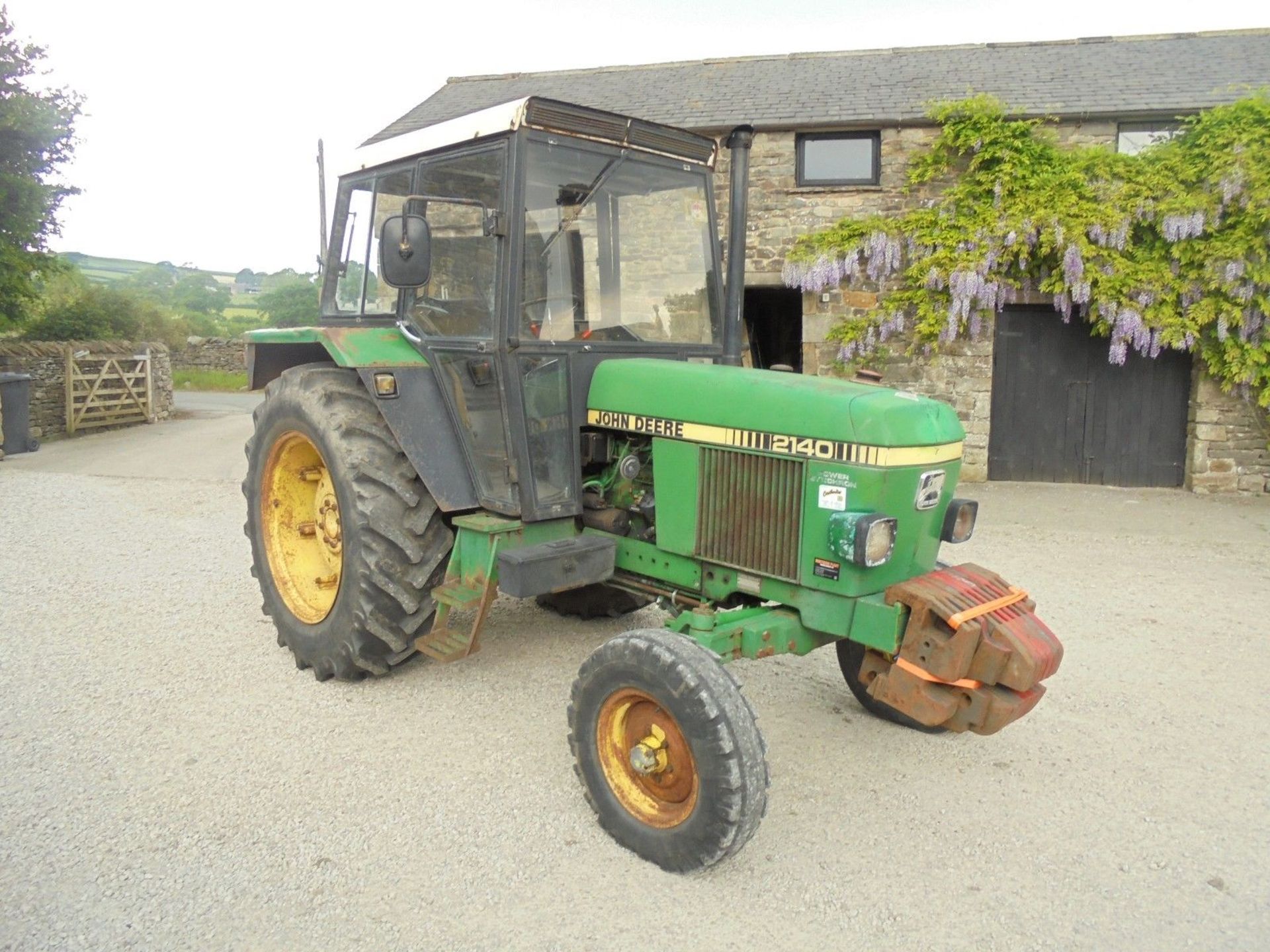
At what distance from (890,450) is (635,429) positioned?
1.01 meters

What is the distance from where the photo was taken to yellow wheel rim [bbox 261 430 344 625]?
4.37m

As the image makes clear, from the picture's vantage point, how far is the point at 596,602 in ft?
16.1

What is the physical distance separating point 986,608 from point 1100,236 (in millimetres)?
7697

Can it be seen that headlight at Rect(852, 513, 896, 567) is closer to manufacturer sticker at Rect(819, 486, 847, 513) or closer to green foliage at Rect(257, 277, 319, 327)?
manufacturer sticker at Rect(819, 486, 847, 513)

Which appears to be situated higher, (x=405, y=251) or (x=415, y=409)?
(x=405, y=251)

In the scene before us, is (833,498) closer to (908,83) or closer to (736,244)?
(736,244)

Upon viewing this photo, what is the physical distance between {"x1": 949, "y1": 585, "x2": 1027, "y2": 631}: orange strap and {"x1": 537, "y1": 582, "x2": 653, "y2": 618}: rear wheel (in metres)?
2.15

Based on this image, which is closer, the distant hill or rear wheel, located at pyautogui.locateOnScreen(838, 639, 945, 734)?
rear wheel, located at pyautogui.locateOnScreen(838, 639, 945, 734)

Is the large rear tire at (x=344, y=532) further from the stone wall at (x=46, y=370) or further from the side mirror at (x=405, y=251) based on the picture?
the stone wall at (x=46, y=370)

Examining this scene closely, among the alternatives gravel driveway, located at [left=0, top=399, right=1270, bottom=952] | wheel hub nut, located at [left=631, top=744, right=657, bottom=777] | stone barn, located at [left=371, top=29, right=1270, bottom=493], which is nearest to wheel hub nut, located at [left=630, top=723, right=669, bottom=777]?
wheel hub nut, located at [left=631, top=744, right=657, bottom=777]

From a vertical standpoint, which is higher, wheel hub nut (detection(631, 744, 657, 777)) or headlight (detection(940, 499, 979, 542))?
headlight (detection(940, 499, 979, 542))

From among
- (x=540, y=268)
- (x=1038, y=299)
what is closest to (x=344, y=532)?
(x=540, y=268)

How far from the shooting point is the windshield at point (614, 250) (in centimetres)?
354

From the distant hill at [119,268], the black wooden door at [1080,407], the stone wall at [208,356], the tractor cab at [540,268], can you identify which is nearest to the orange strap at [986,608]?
the tractor cab at [540,268]
